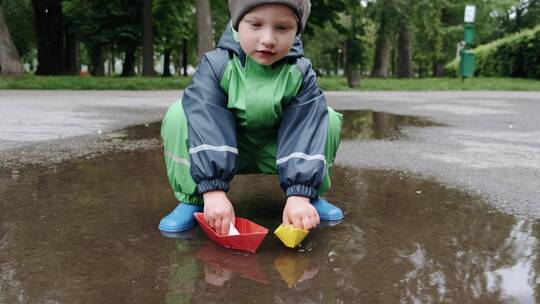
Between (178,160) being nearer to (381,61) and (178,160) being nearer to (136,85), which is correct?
(136,85)

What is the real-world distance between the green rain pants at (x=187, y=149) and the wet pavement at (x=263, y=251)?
20 cm

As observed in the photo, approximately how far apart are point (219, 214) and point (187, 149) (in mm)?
419

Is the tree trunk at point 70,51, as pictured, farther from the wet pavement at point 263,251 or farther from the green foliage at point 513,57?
the wet pavement at point 263,251

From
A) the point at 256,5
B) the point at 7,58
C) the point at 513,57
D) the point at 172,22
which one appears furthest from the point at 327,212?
the point at 172,22

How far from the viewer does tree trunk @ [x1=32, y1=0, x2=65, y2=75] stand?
2095 cm

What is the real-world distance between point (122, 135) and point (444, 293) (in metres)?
4.14

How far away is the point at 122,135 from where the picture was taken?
5254 millimetres

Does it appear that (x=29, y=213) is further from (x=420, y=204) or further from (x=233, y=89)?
(x=420, y=204)

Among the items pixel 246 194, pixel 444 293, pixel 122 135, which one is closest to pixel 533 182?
pixel 246 194

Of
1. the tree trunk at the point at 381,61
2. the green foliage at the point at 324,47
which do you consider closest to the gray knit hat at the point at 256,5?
the tree trunk at the point at 381,61

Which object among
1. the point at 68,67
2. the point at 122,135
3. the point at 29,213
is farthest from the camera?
the point at 68,67

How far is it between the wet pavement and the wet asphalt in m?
0.37

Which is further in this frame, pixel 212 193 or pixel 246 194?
pixel 246 194

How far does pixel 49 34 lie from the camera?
21.5 m
